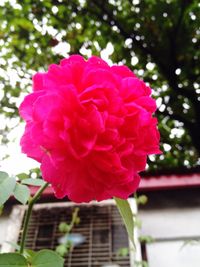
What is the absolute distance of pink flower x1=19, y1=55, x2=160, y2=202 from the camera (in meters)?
0.65

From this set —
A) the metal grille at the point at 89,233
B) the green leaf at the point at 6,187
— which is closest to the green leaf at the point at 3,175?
the green leaf at the point at 6,187

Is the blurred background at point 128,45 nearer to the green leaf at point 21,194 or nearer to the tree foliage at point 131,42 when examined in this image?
the tree foliage at point 131,42

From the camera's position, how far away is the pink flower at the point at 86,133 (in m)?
0.65

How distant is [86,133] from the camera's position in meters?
0.67

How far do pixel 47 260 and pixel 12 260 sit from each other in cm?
6

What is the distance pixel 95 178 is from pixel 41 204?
2.38 m

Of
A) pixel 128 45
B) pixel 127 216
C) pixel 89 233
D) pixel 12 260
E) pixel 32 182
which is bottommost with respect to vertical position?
pixel 12 260

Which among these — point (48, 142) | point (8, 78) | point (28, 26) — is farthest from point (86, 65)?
point (28, 26)

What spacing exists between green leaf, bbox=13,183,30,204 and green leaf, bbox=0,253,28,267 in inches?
5.3

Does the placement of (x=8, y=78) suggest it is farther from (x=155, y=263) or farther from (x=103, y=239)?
(x=155, y=263)

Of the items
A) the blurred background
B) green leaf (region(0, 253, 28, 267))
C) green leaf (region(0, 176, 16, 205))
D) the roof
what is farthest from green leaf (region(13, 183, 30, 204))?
the blurred background

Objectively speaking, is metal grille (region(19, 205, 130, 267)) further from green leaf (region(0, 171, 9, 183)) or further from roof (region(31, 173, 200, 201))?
green leaf (region(0, 171, 9, 183))

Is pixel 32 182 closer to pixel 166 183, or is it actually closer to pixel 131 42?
pixel 166 183

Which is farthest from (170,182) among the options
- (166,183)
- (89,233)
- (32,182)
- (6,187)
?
(6,187)
